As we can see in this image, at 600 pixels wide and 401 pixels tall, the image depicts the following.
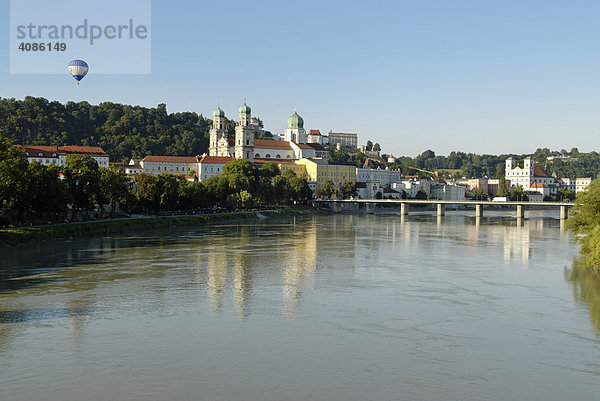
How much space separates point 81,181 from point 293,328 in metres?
32.4

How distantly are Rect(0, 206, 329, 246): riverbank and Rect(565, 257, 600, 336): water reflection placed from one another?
2803cm

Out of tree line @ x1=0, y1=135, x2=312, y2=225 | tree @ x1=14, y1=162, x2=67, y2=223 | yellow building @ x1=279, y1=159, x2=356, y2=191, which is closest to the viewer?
tree @ x1=14, y1=162, x2=67, y2=223

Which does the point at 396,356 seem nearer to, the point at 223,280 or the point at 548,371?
the point at 548,371

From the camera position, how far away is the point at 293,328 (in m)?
17.4

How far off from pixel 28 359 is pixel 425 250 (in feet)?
90.9

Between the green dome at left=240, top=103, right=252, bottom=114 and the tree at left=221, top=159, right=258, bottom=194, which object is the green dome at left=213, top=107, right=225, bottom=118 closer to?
the green dome at left=240, top=103, right=252, bottom=114

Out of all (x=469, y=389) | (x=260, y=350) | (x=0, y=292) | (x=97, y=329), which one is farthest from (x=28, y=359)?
(x=469, y=389)

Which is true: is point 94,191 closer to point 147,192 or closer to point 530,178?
point 147,192

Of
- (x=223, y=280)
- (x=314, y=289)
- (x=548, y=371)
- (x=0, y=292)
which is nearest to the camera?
(x=548, y=371)

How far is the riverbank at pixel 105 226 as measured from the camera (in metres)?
35.3

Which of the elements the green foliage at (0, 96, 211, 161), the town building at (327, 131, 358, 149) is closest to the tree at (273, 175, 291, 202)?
the green foliage at (0, 96, 211, 161)

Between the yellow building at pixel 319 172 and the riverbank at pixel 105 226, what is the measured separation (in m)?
46.8

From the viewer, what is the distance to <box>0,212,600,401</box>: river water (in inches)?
517

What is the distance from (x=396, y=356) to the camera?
15.0 m
